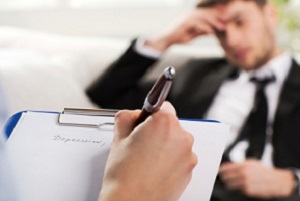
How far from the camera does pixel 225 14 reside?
1624 mm

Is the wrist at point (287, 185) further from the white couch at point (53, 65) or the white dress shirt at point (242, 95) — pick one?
the white couch at point (53, 65)

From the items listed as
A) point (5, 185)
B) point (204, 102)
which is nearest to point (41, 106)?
point (204, 102)

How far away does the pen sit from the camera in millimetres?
518

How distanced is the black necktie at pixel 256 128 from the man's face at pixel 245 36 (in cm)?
12

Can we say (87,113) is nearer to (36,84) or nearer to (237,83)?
(36,84)

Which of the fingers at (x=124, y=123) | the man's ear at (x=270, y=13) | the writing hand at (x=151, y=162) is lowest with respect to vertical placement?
the man's ear at (x=270, y=13)

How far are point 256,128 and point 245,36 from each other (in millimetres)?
321

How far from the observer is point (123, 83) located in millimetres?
1646

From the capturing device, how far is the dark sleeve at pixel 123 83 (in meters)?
A: 1.62

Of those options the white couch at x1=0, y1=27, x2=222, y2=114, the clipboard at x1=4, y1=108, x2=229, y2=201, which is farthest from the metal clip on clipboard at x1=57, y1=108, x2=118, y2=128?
the white couch at x1=0, y1=27, x2=222, y2=114

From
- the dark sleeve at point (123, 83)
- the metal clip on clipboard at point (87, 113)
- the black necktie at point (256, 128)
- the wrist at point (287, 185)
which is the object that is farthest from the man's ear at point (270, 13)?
the metal clip on clipboard at point (87, 113)

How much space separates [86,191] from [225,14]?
3.78 ft

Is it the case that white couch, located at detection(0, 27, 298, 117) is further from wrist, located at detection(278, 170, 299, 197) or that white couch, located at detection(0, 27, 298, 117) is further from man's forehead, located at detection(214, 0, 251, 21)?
Result: wrist, located at detection(278, 170, 299, 197)

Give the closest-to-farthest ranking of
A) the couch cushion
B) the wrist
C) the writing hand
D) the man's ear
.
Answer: the writing hand → the couch cushion → the wrist → the man's ear
